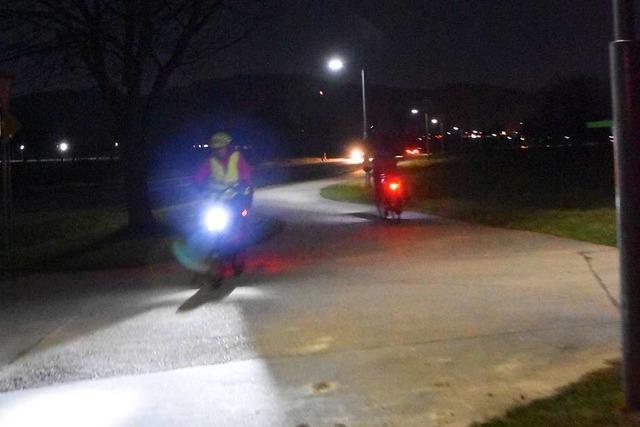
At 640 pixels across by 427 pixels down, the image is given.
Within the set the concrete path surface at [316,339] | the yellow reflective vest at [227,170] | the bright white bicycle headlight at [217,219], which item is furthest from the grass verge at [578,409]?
the yellow reflective vest at [227,170]

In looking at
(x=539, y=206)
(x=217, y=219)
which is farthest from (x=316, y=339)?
(x=539, y=206)

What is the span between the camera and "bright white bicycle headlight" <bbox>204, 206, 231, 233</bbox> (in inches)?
472

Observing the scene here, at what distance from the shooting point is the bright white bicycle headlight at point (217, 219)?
1198 centimetres

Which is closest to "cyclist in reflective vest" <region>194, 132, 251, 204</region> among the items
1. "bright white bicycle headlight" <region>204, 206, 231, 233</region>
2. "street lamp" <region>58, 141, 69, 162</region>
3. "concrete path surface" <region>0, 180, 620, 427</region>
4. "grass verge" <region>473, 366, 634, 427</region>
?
"bright white bicycle headlight" <region>204, 206, 231, 233</region>

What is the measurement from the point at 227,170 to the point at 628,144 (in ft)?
24.1

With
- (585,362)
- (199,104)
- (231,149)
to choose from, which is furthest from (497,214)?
(199,104)

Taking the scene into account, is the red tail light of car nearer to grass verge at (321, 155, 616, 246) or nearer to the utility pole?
grass verge at (321, 155, 616, 246)

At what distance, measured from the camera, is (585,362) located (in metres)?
7.07

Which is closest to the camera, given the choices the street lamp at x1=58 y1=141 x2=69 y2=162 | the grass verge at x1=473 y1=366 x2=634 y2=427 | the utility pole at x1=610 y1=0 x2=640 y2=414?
the utility pole at x1=610 y1=0 x2=640 y2=414

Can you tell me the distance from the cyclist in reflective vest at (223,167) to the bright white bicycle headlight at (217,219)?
0.31m

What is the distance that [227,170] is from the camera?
12047 millimetres

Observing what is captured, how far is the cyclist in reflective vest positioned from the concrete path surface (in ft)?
4.25

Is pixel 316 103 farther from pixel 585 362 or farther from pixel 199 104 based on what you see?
pixel 585 362

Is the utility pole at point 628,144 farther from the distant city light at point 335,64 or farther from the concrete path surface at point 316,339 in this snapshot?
the distant city light at point 335,64
